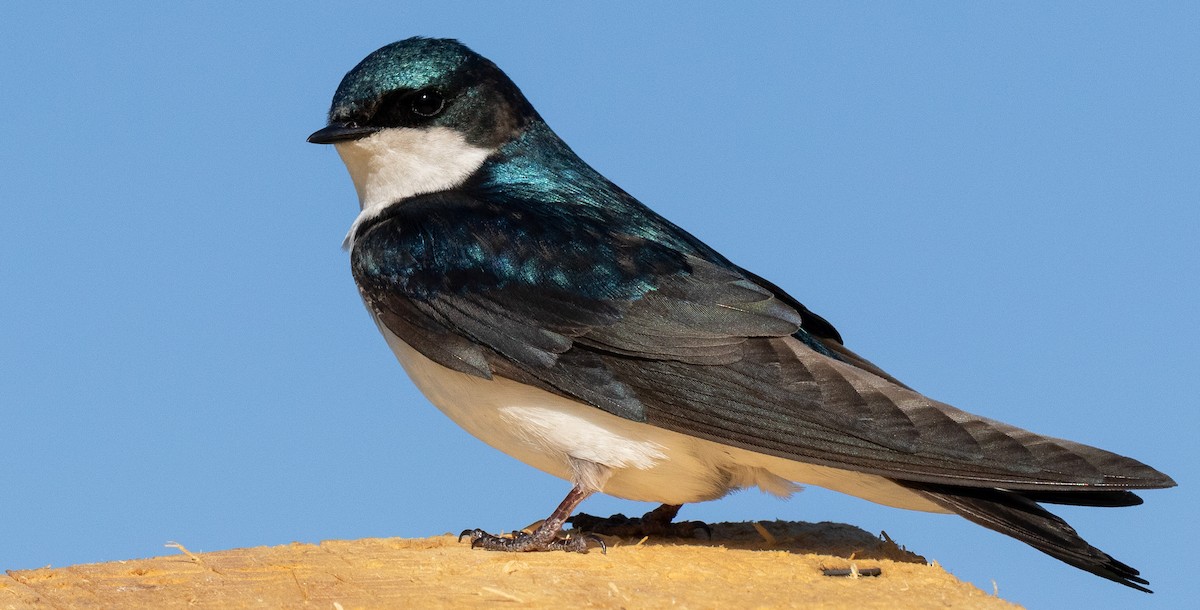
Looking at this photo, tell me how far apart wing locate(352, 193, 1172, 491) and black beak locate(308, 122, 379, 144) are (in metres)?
0.36

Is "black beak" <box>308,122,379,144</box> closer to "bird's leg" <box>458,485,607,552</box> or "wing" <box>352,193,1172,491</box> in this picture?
"wing" <box>352,193,1172,491</box>

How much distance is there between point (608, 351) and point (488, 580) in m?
0.90

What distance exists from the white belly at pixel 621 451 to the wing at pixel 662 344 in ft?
0.39

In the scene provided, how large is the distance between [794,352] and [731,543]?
885mm

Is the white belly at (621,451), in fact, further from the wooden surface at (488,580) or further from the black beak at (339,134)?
the black beak at (339,134)

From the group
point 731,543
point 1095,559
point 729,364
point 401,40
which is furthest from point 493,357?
point 1095,559

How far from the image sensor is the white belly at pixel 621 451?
4883mm

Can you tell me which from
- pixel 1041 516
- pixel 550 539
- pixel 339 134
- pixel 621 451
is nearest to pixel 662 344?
pixel 621 451

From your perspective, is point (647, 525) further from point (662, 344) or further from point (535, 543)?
point (662, 344)

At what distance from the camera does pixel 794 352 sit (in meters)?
4.84

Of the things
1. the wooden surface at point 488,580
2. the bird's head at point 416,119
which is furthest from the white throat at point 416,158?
the wooden surface at point 488,580

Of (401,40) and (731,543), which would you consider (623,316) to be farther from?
(401,40)

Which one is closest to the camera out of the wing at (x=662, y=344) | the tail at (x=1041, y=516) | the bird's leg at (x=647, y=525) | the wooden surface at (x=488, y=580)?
the wooden surface at (x=488, y=580)

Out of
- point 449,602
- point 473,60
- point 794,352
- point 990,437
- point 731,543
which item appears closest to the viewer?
point 449,602
